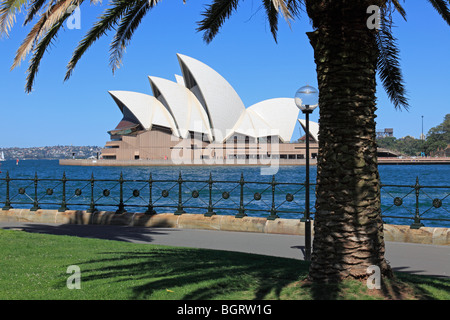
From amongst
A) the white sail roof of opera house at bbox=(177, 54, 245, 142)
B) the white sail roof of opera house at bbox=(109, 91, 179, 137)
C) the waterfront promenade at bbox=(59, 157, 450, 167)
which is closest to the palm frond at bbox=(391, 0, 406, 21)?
the white sail roof of opera house at bbox=(177, 54, 245, 142)

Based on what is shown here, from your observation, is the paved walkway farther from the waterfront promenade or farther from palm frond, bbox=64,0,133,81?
the waterfront promenade

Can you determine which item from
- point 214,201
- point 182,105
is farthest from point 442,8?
point 182,105

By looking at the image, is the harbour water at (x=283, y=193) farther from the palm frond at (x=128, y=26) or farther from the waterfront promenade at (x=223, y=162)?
the waterfront promenade at (x=223, y=162)

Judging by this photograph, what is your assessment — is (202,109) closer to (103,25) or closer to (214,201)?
(214,201)

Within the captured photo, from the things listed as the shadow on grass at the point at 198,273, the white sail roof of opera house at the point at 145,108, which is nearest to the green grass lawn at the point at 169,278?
the shadow on grass at the point at 198,273

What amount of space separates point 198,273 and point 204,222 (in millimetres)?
5302

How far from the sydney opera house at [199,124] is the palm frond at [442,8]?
56.9 m

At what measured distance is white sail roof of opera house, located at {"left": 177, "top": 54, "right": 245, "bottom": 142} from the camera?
209 feet

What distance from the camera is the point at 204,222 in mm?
10195

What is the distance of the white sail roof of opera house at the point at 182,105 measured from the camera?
6669 centimetres

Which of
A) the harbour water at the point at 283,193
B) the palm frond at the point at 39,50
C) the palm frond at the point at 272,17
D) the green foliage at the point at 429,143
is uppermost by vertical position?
the green foliage at the point at 429,143
